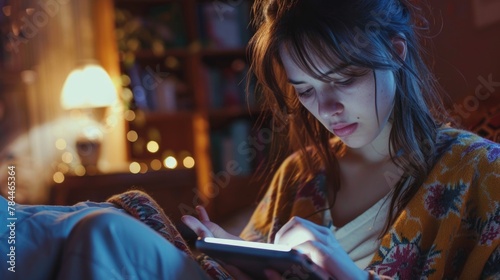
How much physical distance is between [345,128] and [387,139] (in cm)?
14

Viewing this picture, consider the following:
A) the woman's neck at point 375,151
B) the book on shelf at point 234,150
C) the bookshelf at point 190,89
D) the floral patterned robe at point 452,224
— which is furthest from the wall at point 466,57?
the book on shelf at point 234,150

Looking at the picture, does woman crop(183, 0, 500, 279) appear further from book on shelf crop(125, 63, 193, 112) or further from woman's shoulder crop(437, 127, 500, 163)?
book on shelf crop(125, 63, 193, 112)

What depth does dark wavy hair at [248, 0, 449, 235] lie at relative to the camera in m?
1.16

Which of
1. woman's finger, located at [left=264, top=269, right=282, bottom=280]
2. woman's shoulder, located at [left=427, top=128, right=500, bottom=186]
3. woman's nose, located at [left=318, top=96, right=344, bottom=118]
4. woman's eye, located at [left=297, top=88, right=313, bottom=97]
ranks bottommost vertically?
woman's finger, located at [left=264, top=269, right=282, bottom=280]

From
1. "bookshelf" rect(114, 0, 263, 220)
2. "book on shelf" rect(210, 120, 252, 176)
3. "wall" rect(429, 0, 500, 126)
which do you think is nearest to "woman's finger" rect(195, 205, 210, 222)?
"wall" rect(429, 0, 500, 126)

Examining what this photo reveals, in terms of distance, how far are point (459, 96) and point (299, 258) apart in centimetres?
113

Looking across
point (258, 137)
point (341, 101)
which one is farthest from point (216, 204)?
point (341, 101)

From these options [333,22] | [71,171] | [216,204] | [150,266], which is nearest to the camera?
[150,266]

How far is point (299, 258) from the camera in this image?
0.82 meters

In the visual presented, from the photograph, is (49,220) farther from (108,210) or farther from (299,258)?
(299,258)

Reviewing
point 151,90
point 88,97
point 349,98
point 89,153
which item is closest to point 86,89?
point 88,97

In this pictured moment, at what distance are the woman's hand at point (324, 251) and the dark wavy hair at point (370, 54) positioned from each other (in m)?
0.32

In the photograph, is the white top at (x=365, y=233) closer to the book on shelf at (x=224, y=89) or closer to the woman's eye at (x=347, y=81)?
the woman's eye at (x=347, y=81)

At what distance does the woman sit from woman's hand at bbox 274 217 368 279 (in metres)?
0.07
